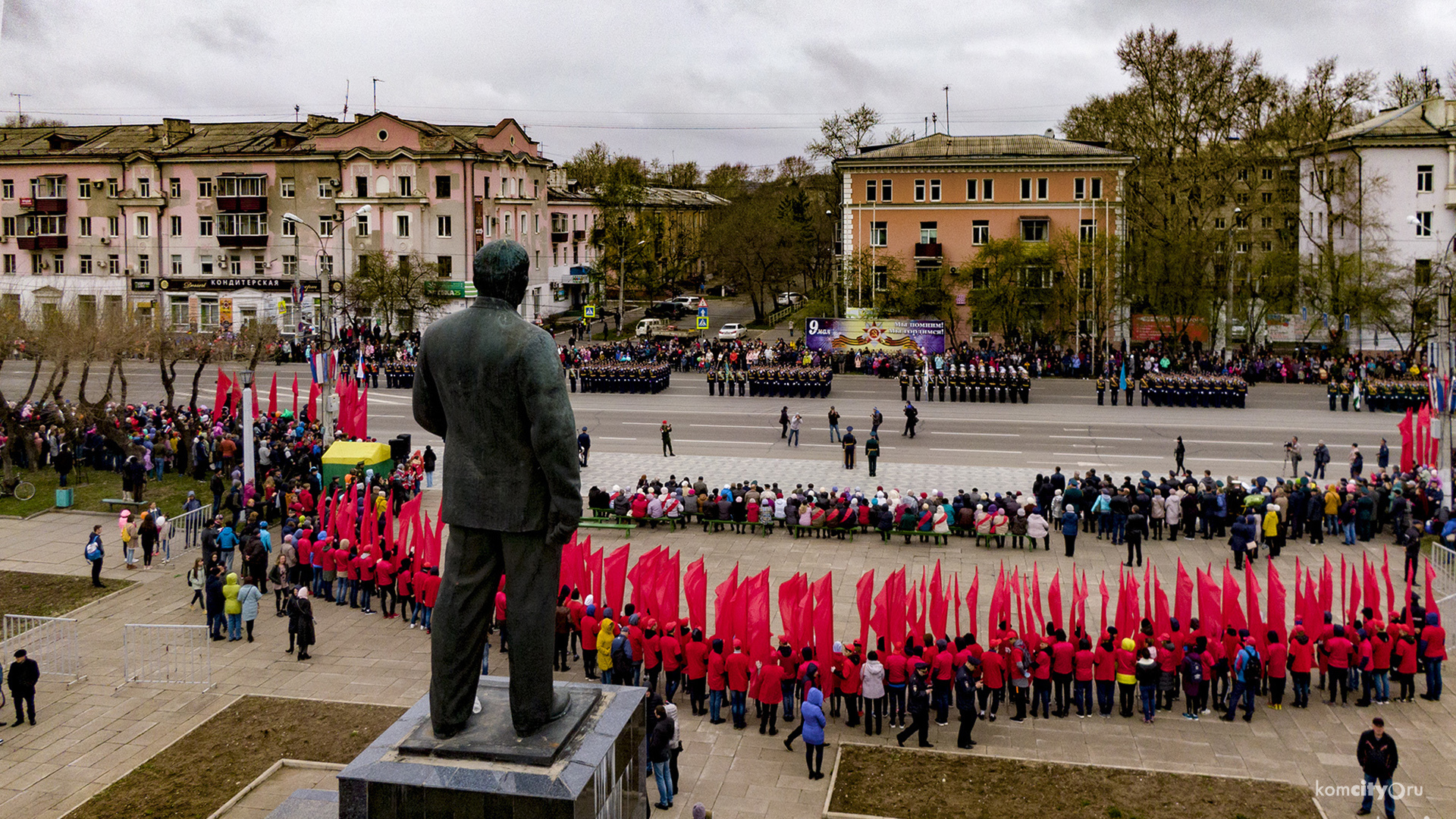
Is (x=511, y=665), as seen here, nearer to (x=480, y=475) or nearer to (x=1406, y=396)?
(x=480, y=475)

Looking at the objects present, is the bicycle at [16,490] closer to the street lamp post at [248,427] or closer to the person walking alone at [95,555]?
the street lamp post at [248,427]

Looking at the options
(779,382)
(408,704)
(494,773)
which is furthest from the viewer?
(779,382)

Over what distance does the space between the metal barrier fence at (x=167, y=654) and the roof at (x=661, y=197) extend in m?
62.8

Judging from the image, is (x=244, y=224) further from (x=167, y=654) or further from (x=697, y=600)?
(x=697, y=600)

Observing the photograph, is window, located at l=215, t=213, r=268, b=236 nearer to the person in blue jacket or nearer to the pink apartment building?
the pink apartment building

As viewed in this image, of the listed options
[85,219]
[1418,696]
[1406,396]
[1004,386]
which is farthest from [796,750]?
[85,219]

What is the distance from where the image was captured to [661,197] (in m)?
98.1

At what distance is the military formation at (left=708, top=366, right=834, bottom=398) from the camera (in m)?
50.7

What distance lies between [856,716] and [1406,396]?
122 ft

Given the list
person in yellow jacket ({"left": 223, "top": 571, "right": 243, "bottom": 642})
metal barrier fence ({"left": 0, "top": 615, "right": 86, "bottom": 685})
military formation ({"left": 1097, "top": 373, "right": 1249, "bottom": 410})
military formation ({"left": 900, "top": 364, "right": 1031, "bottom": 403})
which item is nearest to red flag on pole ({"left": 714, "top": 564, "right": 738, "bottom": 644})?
person in yellow jacket ({"left": 223, "top": 571, "right": 243, "bottom": 642})

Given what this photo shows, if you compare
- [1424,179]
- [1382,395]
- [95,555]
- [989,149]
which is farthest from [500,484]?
[1424,179]

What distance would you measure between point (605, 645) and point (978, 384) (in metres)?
34.7

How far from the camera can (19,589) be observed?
2275 cm
